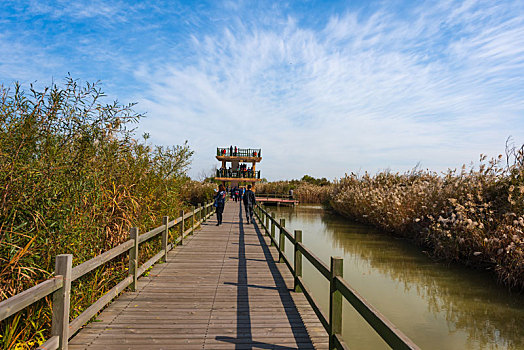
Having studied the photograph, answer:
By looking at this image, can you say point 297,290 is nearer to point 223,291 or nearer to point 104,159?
point 223,291

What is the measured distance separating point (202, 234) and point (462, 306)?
786 centimetres

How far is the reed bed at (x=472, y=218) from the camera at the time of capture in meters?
8.45

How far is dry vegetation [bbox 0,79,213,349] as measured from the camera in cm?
345

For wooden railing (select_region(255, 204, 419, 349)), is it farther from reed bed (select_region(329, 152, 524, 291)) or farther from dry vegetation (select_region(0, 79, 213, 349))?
reed bed (select_region(329, 152, 524, 291))

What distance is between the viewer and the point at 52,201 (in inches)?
154

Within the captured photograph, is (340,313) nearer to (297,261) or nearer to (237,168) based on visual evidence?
(297,261)

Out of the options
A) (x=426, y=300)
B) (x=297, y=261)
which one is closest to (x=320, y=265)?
(x=297, y=261)

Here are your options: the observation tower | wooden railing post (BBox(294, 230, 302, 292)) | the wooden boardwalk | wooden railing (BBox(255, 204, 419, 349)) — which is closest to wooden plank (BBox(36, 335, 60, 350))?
the wooden boardwalk

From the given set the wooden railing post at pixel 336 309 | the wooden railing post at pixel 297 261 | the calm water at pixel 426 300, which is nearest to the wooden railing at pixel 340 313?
the wooden railing post at pixel 336 309

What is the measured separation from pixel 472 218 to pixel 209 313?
8.73m

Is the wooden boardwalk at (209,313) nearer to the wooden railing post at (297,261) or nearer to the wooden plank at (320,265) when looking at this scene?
the wooden railing post at (297,261)

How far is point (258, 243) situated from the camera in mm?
10773

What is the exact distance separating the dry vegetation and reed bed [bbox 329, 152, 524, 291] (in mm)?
7894

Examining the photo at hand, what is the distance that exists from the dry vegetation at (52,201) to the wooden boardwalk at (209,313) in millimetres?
528
